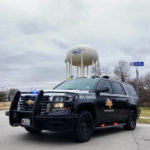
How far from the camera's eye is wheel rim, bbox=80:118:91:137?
629 cm

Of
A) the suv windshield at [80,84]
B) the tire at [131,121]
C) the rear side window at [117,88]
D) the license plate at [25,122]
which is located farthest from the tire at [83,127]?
the tire at [131,121]

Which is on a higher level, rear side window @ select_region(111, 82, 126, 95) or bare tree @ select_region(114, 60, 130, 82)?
bare tree @ select_region(114, 60, 130, 82)

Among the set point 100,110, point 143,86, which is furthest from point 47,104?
point 143,86

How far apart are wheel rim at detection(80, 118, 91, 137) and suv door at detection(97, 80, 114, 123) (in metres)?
0.63

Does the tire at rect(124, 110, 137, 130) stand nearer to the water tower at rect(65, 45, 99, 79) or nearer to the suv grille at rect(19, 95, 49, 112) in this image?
the suv grille at rect(19, 95, 49, 112)

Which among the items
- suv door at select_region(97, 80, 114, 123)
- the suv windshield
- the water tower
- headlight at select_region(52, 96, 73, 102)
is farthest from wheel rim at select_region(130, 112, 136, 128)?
the water tower

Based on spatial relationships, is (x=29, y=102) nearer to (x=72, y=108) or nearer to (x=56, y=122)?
(x=56, y=122)

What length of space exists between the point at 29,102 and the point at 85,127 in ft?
5.80

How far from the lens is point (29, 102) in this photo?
629 centimetres

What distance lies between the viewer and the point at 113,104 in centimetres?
789

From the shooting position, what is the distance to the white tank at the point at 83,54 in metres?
34.1

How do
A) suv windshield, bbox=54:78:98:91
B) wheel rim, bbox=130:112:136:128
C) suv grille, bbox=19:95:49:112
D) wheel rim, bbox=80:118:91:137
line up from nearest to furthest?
suv grille, bbox=19:95:49:112 → wheel rim, bbox=80:118:91:137 → suv windshield, bbox=54:78:98:91 → wheel rim, bbox=130:112:136:128

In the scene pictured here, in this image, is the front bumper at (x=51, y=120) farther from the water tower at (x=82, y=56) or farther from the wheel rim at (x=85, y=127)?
the water tower at (x=82, y=56)

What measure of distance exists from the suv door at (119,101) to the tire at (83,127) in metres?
1.78
